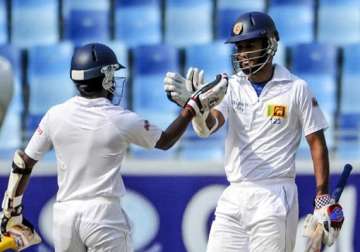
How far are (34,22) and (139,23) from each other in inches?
35.5

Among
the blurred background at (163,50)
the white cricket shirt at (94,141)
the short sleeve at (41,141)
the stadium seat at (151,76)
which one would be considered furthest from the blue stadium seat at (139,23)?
the white cricket shirt at (94,141)

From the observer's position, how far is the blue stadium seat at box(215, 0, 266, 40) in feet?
30.4

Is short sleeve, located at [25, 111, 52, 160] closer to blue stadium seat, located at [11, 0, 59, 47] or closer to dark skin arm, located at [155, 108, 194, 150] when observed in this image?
dark skin arm, located at [155, 108, 194, 150]

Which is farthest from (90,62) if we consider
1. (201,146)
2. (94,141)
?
(201,146)

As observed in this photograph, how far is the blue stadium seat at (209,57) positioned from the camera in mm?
8867

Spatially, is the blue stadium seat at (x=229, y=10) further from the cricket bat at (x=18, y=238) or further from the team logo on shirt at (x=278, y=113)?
the cricket bat at (x=18, y=238)

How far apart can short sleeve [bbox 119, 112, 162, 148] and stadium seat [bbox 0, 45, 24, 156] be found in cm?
297

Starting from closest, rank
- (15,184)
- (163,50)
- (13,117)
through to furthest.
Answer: (15,184)
(13,117)
(163,50)

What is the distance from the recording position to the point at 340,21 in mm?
9227

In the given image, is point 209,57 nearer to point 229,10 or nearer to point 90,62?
point 229,10

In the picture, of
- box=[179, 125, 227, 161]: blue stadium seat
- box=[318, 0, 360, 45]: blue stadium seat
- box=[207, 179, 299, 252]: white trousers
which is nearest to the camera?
box=[207, 179, 299, 252]: white trousers

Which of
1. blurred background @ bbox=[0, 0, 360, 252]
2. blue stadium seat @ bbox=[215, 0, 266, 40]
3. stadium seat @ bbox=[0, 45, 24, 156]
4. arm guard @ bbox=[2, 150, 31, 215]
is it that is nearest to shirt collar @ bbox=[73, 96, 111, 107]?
arm guard @ bbox=[2, 150, 31, 215]

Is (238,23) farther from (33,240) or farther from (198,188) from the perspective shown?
(198,188)

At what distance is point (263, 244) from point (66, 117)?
1.13 m
